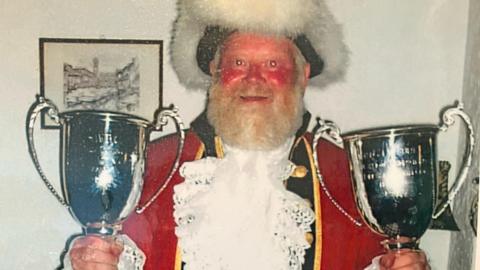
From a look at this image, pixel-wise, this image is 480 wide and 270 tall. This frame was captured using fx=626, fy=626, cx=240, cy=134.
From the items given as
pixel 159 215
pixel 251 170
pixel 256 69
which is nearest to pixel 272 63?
pixel 256 69

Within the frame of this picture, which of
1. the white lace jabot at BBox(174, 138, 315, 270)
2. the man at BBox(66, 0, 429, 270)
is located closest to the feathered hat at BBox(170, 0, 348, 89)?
the man at BBox(66, 0, 429, 270)

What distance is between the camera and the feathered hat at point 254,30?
76 cm

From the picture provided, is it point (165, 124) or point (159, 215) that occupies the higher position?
point (165, 124)

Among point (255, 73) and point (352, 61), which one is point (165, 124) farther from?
point (352, 61)

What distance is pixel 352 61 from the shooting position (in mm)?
763

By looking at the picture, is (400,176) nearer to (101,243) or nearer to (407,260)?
(407,260)

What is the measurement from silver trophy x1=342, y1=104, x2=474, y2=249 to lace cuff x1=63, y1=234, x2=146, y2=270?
11.0 inches

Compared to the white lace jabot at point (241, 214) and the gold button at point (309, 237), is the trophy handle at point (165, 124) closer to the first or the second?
the white lace jabot at point (241, 214)

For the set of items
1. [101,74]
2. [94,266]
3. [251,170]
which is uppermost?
[101,74]

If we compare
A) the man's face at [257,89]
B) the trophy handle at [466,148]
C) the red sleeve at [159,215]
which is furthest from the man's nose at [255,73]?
the trophy handle at [466,148]

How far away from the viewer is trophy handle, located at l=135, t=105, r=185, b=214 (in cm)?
77

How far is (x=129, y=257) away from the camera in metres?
0.78

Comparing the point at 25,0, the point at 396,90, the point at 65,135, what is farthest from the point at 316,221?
the point at 25,0

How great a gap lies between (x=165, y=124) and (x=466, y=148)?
37cm
